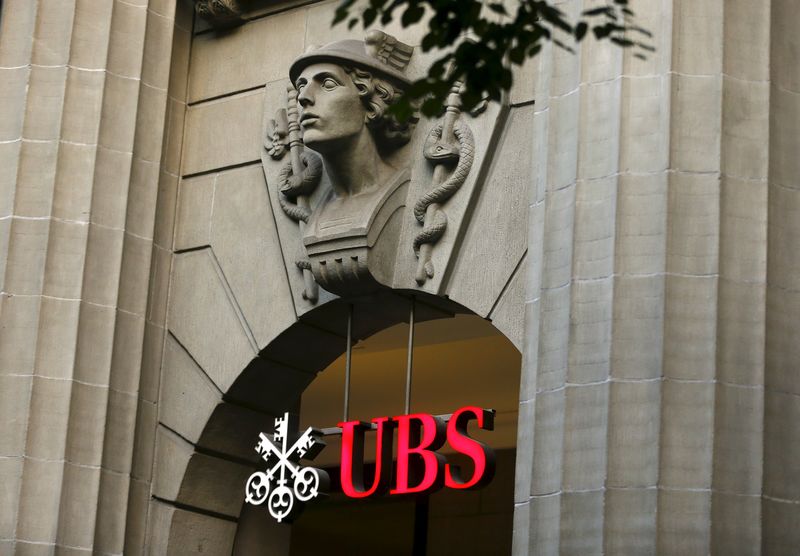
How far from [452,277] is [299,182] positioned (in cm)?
181

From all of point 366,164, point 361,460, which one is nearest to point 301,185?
point 366,164

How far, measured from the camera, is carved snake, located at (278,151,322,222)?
1639cm

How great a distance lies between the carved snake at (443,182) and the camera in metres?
15.4

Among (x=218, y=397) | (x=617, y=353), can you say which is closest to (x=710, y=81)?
(x=617, y=353)

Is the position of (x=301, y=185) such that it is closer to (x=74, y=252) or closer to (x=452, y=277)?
(x=452, y=277)

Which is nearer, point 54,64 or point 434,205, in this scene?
point 434,205

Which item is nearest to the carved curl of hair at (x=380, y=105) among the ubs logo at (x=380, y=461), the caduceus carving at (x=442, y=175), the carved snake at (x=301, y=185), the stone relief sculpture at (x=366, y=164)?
the stone relief sculpture at (x=366, y=164)

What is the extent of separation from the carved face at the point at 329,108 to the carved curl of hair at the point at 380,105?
0.19 feet

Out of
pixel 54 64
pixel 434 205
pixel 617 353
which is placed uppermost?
pixel 54 64

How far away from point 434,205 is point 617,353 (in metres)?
2.87

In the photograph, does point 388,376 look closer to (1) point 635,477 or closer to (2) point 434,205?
(2) point 434,205

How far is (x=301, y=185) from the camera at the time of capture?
53.8 ft

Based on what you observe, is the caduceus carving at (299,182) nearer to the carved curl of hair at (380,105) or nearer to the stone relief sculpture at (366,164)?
the stone relief sculpture at (366,164)

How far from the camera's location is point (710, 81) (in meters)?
13.4
